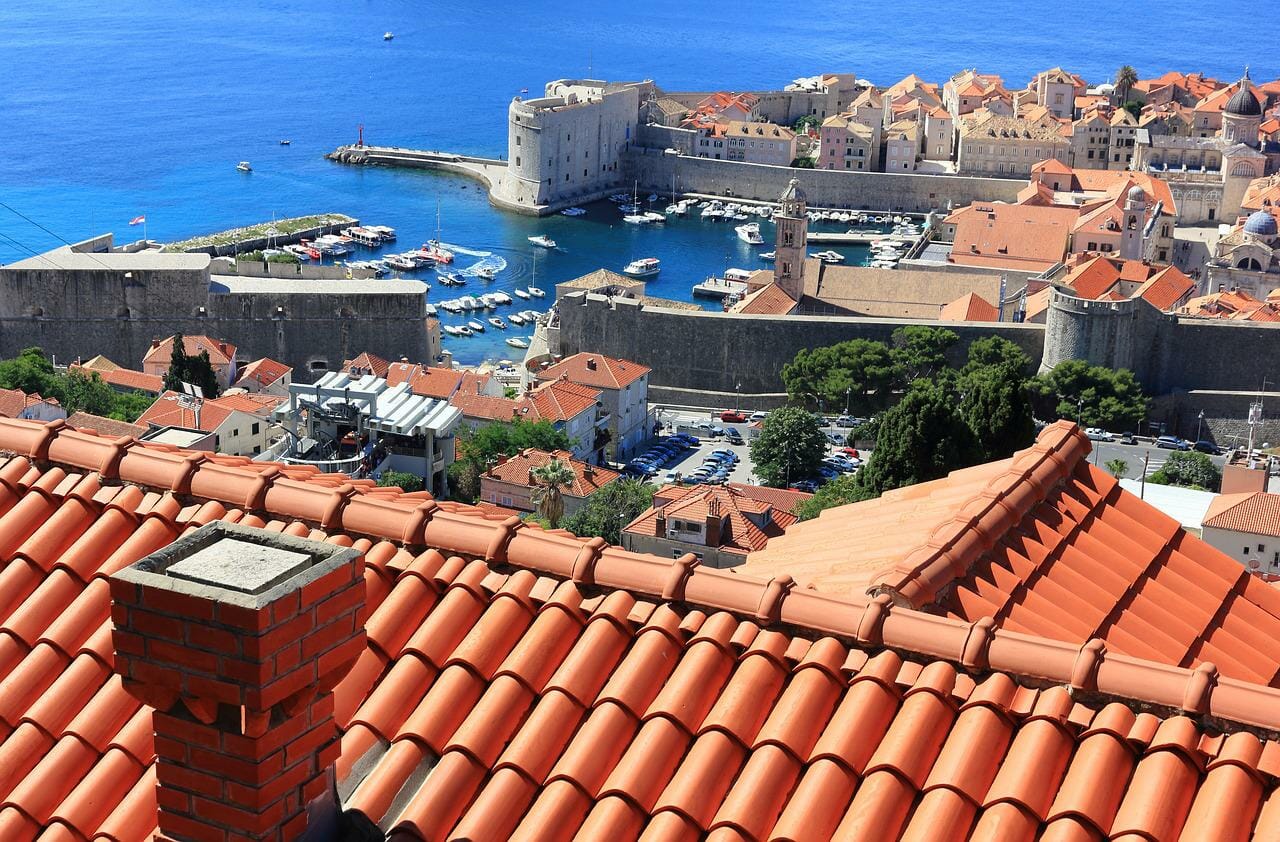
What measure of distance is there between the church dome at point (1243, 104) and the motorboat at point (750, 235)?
14.1 meters

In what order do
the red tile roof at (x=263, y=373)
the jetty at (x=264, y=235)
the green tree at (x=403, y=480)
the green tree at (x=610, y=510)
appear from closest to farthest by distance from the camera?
the green tree at (x=610, y=510), the green tree at (x=403, y=480), the red tile roof at (x=263, y=373), the jetty at (x=264, y=235)

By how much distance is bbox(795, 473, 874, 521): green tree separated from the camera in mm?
17750

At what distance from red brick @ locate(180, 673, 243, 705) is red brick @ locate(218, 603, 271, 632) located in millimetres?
101

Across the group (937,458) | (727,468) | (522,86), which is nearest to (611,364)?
(727,468)

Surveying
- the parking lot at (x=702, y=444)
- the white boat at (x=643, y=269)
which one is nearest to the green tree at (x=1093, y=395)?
the parking lot at (x=702, y=444)

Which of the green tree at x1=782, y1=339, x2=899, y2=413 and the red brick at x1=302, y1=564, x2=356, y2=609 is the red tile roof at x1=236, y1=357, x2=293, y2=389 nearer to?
the green tree at x1=782, y1=339, x2=899, y2=413

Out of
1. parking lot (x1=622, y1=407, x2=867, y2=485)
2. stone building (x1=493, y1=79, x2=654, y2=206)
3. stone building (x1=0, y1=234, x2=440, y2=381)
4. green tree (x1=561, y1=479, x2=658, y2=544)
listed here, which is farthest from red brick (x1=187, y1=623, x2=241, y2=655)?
stone building (x1=493, y1=79, x2=654, y2=206)

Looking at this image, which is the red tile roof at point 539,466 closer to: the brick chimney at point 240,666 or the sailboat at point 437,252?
the brick chimney at point 240,666

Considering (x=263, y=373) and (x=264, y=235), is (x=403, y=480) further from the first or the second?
(x=264, y=235)

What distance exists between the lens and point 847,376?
94.6 feet

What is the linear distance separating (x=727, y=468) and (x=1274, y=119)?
3306cm

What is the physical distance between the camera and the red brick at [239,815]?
2.58m

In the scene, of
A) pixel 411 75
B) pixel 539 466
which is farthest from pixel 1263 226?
pixel 411 75

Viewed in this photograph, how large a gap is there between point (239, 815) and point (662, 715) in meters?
0.77
